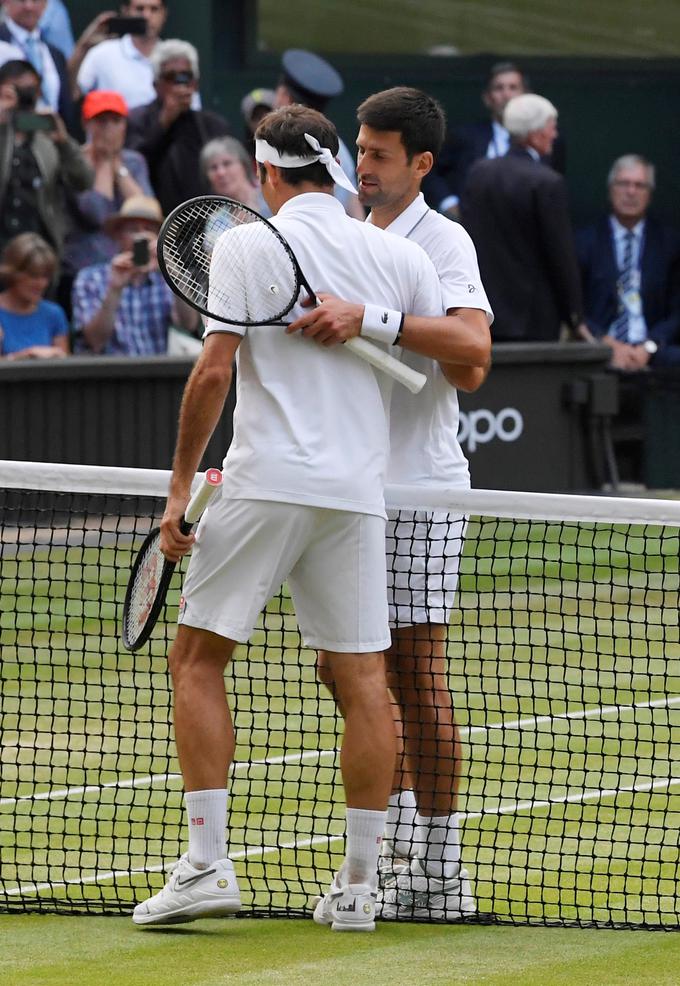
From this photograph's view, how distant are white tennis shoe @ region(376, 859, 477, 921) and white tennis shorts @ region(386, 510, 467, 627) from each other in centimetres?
64

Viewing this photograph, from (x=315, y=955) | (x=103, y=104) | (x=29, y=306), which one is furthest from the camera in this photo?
(x=103, y=104)

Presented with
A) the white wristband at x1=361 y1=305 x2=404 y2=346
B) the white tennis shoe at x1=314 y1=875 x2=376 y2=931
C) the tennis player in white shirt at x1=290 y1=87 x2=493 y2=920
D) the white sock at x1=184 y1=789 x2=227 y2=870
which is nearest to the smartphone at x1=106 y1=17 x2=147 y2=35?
the tennis player in white shirt at x1=290 y1=87 x2=493 y2=920

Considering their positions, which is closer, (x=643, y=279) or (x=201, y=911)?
(x=201, y=911)

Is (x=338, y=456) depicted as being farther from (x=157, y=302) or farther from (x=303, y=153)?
(x=157, y=302)

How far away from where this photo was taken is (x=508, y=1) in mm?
18453

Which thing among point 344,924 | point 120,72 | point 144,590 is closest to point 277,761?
point 144,590

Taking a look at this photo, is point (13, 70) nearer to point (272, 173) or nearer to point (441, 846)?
point (272, 173)

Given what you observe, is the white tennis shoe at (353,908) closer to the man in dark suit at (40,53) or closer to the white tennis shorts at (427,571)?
the white tennis shorts at (427,571)

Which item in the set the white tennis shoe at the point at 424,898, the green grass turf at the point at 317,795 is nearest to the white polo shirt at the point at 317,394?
the green grass turf at the point at 317,795

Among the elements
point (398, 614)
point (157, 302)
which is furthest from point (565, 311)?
point (398, 614)

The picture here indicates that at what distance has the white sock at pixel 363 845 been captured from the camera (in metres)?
4.79

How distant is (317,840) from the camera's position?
589cm

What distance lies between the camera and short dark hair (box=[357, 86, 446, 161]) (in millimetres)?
5074

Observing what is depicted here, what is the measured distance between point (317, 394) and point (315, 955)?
1.31 m
